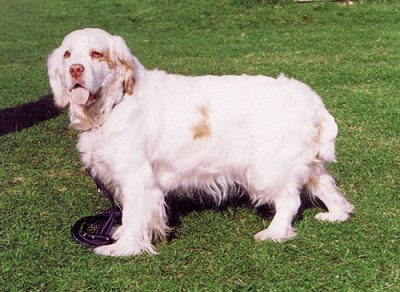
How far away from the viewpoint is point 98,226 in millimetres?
4266

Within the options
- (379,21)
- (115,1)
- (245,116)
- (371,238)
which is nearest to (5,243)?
(245,116)

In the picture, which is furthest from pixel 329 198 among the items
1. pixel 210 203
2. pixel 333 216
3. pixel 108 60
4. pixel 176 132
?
pixel 108 60

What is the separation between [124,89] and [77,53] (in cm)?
38

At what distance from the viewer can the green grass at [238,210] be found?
11.6 feet

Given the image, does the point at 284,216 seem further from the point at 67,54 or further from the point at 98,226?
the point at 67,54

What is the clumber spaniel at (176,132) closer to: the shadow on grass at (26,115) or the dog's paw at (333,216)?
the dog's paw at (333,216)

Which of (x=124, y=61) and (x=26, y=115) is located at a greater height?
(x=124, y=61)

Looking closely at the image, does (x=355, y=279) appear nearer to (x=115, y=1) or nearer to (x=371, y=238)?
(x=371, y=238)

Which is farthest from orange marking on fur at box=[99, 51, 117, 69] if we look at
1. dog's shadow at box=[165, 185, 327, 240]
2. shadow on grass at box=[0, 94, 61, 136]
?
shadow on grass at box=[0, 94, 61, 136]

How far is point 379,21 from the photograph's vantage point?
41.7ft

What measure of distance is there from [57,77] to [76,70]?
39cm

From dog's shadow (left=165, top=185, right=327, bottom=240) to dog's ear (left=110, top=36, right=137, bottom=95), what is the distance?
0.91m

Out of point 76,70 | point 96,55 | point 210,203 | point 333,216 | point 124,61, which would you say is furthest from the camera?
point 210,203

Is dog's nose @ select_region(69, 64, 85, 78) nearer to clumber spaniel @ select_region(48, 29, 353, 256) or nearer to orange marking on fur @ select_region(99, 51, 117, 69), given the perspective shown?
clumber spaniel @ select_region(48, 29, 353, 256)
